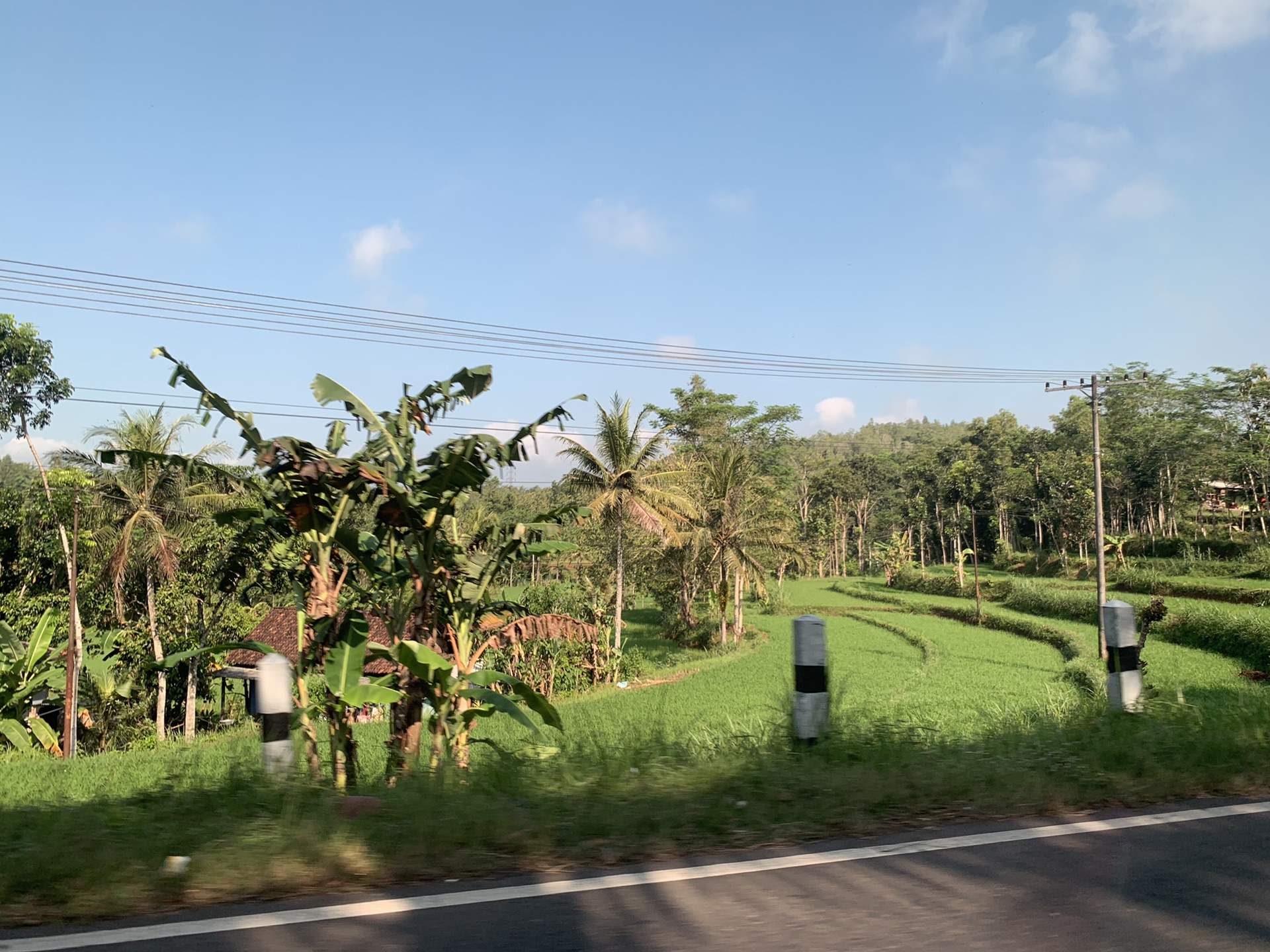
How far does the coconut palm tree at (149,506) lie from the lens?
83.0 feet

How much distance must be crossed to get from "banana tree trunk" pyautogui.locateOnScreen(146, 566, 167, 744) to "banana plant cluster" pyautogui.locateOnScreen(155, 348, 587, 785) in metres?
21.5

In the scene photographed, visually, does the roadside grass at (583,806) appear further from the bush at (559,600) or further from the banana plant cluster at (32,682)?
the bush at (559,600)

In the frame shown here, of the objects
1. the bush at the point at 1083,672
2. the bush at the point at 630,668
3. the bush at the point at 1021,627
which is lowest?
the bush at the point at 630,668

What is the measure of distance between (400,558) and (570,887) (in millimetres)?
6401

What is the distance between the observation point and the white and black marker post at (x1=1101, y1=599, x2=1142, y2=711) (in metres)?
5.50

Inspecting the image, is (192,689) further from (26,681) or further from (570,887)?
(570,887)

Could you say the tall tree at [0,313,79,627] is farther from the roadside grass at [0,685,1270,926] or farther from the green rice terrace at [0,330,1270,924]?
the roadside grass at [0,685,1270,926]

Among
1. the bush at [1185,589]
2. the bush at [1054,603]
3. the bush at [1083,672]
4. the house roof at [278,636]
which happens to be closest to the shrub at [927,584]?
the bush at [1054,603]

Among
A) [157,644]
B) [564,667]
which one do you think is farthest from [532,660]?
[157,644]

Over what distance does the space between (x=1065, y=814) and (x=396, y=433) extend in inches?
257

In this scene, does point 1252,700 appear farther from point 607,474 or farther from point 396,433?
point 607,474

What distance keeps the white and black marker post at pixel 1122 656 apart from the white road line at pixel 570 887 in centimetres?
174

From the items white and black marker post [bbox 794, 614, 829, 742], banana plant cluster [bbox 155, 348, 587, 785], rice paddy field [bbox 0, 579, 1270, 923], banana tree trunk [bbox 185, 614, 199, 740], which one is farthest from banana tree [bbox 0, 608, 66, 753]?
white and black marker post [bbox 794, 614, 829, 742]

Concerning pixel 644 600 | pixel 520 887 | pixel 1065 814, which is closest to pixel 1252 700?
pixel 1065 814
